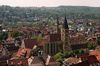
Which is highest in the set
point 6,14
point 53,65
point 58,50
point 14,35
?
point 53,65

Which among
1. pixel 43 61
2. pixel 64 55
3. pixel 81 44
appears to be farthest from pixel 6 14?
pixel 43 61

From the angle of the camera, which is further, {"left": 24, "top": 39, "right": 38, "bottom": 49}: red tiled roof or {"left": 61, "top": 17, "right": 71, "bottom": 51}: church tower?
{"left": 24, "top": 39, "right": 38, "bottom": 49}: red tiled roof

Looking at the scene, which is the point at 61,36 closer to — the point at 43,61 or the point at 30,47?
the point at 30,47

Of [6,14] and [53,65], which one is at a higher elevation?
[53,65]

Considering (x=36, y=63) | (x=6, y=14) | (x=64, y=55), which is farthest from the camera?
(x=6, y=14)

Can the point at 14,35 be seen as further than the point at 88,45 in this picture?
Yes

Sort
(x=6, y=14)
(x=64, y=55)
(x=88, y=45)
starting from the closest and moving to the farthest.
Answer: (x=64, y=55), (x=88, y=45), (x=6, y=14)

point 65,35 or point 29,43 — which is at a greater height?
point 65,35

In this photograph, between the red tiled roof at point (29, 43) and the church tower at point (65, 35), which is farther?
the red tiled roof at point (29, 43)

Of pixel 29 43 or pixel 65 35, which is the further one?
pixel 29 43

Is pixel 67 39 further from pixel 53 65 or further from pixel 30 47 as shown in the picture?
pixel 53 65
